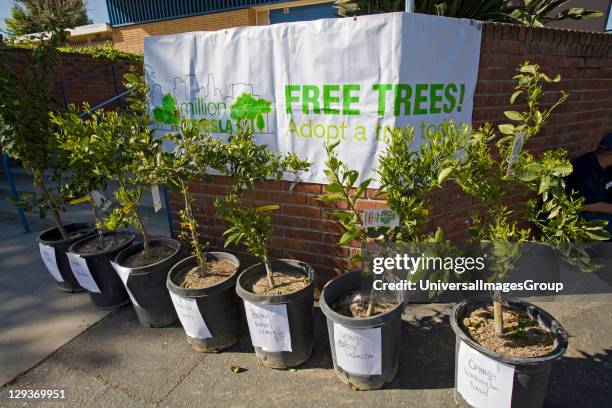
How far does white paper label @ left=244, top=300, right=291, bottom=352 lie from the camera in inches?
92.2

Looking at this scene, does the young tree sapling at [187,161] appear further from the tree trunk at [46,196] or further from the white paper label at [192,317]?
the tree trunk at [46,196]

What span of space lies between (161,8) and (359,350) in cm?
1441

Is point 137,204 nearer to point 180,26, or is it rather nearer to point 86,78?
point 86,78

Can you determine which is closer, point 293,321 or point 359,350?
point 359,350

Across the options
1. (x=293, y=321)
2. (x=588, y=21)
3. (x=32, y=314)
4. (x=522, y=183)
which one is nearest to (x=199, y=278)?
(x=293, y=321)

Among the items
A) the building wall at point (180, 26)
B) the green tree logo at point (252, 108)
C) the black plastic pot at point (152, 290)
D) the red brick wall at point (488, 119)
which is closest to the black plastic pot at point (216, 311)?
the black plastic pot at point (152, 290)

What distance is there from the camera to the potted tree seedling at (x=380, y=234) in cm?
187

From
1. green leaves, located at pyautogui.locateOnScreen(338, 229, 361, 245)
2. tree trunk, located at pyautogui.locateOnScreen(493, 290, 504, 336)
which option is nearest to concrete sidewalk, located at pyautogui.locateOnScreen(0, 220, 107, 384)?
green leaves, located at pyautogui.locateOnScreen(338, 229, 361, 245)

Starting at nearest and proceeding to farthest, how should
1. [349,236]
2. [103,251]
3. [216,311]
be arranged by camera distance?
[349,236]
[216,311]
[103,251]

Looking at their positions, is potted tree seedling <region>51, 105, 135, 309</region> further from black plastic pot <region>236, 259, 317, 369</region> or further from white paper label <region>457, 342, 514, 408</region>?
white paper label <region>457, 342, 514, 408</region>

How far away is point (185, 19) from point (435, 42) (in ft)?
40.1

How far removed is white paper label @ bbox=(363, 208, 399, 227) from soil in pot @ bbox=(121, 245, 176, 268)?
1.87 m

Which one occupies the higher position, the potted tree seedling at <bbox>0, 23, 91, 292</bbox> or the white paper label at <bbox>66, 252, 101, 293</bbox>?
the potted tree seedling at <bbox>0, 23, 91, 292</bbox>

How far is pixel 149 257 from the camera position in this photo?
3.07 m
